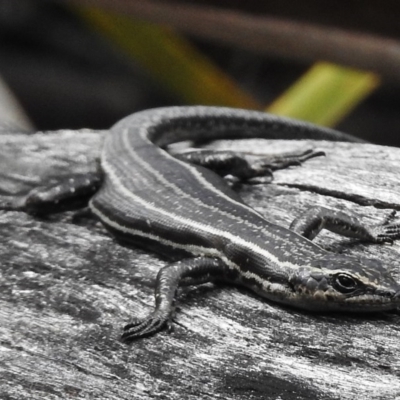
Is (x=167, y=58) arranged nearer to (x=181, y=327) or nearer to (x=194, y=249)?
(x=194, y=249)

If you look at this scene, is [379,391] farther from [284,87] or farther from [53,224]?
[284,87]

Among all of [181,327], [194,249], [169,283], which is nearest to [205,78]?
[194,249]

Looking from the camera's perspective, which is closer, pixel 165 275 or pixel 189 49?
pixel 165 275

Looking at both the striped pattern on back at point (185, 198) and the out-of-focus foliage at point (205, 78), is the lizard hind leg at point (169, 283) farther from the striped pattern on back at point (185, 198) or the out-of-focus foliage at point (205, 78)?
the out-of-focus foliage at point (205, 78)

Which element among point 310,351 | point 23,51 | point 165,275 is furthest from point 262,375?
point 23,51

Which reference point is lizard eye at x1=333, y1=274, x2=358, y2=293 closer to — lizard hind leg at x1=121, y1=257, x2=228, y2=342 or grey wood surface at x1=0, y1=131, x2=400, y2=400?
grey wood surface at x1=0, y1=131, x2=400, y2=400

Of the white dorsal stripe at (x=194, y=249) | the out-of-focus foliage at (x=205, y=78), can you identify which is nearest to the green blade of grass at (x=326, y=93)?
the out-of-focus foliage at (x=205, y=78)

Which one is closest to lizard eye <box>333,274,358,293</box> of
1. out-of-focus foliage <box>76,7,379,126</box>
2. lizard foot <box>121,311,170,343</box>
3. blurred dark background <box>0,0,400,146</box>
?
lizard foot <box>121,311,170,343</box>
